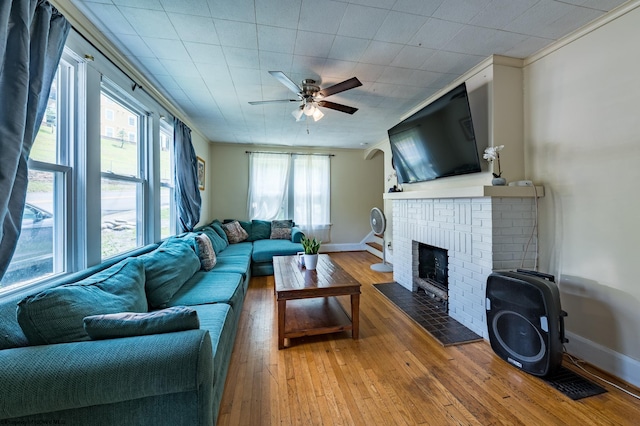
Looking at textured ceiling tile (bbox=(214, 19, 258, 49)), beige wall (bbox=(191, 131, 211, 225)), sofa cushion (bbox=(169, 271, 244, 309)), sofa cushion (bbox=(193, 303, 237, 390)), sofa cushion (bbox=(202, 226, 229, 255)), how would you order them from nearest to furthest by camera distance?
sofa cushion (bbox=(193, 303, 237, 390)) < textured ceiling tile (bbox=(214, 19, 258, 49)) < sofa cushion (bbox=(169, 271, 244, 309)) < sofa cushion (bbox=(202, 226, 229, 255)) < beige wall (bbox=(191, 131, 211, 225))

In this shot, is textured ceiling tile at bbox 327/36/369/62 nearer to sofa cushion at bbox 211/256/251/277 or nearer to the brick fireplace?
the brick fireplace

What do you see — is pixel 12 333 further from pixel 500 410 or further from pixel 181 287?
pixel 500 410

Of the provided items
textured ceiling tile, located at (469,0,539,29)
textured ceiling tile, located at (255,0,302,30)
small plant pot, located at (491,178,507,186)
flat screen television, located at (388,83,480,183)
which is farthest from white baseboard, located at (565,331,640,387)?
textured ceiling tile, located at (255,0,302,30)

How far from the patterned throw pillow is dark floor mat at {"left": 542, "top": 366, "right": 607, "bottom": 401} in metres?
4.41

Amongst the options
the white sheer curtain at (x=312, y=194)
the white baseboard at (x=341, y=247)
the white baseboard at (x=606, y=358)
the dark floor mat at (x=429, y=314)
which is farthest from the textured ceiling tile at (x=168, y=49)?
the white baseboard at (x=341, y=247)

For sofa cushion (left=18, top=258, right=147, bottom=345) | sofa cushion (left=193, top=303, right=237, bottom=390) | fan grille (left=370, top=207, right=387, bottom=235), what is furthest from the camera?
fan grille (left=370, top=207, right=387, bottom=235)

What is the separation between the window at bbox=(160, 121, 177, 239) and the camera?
3.37 meters

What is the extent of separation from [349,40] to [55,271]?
2664 millimetres

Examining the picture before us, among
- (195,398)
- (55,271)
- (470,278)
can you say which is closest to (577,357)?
(470,278)

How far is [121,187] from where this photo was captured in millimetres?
2396

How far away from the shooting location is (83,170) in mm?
1778

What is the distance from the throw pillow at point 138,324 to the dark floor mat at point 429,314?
2054 mm

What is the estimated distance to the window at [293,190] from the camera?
5621mm

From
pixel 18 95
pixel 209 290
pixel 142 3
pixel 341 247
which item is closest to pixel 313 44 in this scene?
pixel 142 3
